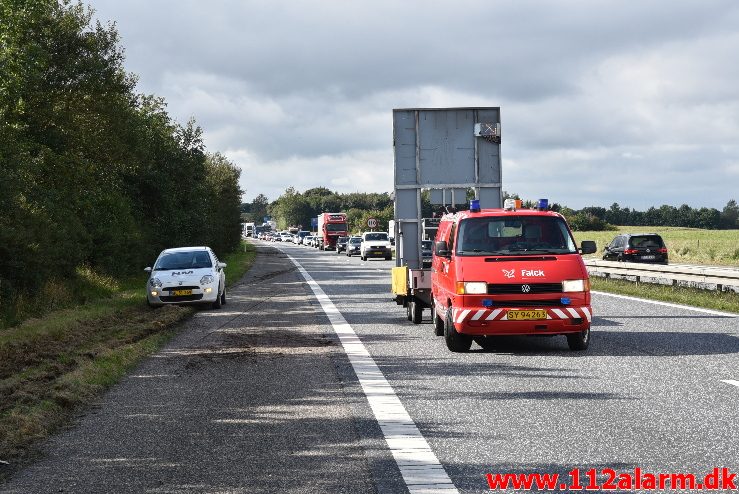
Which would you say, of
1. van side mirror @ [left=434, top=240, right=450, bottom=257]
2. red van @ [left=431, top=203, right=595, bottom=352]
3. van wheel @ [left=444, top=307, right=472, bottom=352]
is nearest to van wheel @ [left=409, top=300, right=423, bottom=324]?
van side mirror @ [left=434, top=240, right=450, bottom=257]

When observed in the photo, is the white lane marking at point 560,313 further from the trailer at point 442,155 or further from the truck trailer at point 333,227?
the truck trailer at point 333,227

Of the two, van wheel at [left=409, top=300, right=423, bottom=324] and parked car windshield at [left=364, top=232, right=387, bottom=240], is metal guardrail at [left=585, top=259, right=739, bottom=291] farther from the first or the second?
parked car windshield at [left=364, top=232, right=387, bottom=240]

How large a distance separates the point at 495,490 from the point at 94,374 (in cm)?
637

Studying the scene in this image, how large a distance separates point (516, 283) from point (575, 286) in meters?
0.81

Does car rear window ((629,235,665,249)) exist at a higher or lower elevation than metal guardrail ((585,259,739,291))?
higher

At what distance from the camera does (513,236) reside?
12781 mm

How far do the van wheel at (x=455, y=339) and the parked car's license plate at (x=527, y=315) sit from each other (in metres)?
0.76

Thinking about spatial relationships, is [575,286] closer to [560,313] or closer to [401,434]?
[560,313]

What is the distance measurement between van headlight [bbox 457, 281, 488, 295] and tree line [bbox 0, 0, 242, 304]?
11.0 m

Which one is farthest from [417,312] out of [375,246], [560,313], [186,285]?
[375,246]

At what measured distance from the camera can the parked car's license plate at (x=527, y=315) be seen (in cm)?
1180

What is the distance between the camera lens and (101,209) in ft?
104

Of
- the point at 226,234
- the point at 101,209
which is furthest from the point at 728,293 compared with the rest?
the point at 226,234

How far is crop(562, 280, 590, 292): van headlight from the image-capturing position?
39.2ft
